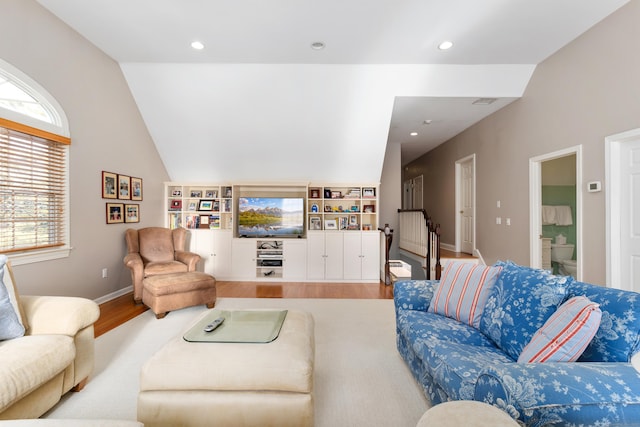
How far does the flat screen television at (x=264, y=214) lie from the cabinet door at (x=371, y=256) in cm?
117

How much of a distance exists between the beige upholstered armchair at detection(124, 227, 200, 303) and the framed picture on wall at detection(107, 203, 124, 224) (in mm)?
197

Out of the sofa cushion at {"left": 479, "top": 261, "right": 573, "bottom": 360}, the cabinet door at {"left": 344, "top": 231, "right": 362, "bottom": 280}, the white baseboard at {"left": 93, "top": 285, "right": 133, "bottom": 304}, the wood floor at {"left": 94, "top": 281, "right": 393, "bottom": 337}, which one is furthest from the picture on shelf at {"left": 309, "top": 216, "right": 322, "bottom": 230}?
the sofa cushion at {"left": 479, "top": 261, "right": 573, "bottom": 360}

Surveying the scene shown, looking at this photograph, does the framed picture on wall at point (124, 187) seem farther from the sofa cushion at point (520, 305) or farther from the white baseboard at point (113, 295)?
the sofa cushion at point (520, 305)

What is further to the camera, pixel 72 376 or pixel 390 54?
pixel 390 54

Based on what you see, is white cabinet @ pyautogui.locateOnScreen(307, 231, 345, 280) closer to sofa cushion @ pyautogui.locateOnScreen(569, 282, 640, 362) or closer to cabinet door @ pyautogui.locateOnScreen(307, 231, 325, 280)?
cabinet door @ pyautogui.locateOnScreen(307, 231, 325, 280)

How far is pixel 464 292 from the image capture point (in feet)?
6.82

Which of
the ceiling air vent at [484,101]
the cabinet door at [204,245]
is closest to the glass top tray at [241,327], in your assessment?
the cabinet door at [204,245]

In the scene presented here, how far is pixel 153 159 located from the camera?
484 cm

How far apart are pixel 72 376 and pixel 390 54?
421cm

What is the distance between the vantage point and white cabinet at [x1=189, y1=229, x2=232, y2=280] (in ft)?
17.1

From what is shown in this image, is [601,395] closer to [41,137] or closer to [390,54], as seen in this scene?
[390,54]

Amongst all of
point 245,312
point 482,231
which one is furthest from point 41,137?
point 482,231

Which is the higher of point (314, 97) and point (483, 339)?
point (314, 97)

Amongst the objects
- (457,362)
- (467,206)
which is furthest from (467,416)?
(467,206)
